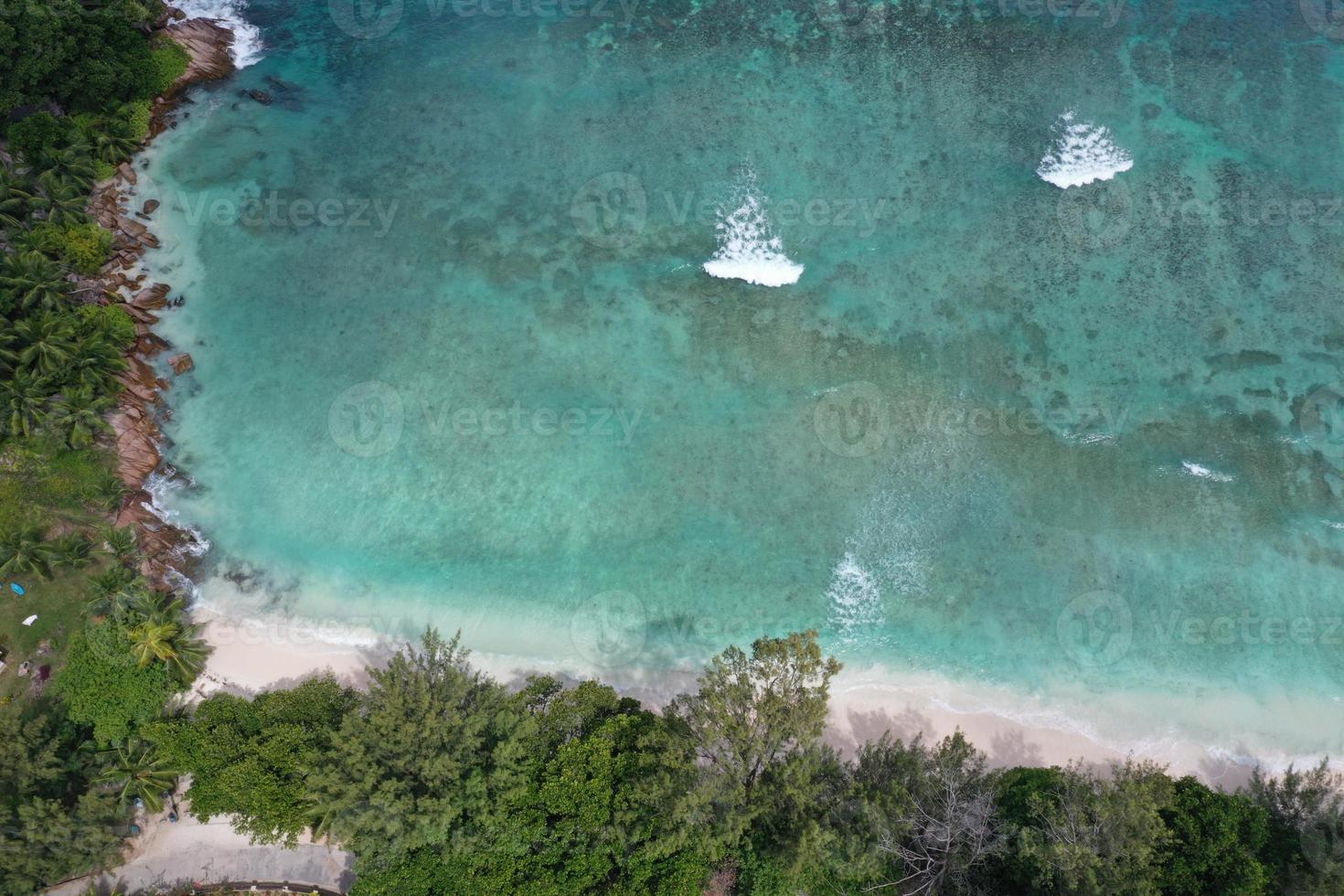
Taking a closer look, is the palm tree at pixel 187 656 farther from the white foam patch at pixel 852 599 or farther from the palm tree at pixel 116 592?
the white foam patch at pixel 852 599

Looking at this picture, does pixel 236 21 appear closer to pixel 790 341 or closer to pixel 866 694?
pixel 790 341

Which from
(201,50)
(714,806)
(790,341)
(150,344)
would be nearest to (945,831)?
(714,806)

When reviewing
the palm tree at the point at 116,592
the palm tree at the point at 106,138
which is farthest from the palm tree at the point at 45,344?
the palm tree at the point at 106,138

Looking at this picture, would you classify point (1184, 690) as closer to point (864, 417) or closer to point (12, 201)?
point (864, 417)

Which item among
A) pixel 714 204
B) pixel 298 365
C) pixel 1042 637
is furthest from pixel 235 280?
pixel 1042 637

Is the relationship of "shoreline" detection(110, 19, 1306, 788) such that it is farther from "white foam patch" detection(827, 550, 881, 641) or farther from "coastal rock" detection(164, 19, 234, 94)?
"coastal rock" detection(164, 19, 234, 94)

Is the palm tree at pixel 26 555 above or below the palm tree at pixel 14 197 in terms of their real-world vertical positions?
below

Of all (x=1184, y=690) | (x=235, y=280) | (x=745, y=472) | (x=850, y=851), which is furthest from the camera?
(x=235, y=280)
